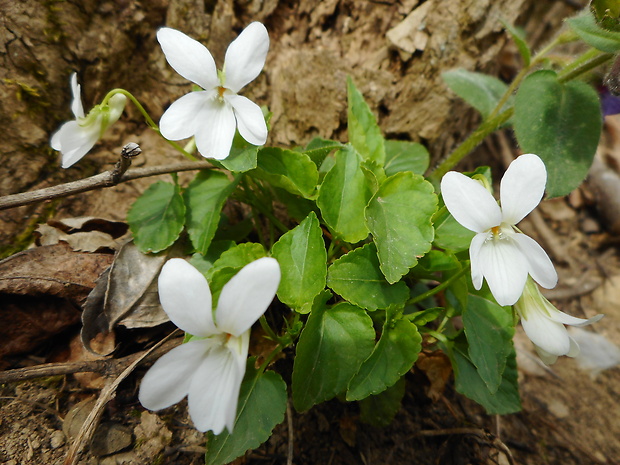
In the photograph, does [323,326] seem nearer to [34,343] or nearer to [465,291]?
[465,291]

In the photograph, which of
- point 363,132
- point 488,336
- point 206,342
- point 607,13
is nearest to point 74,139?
point 206,342

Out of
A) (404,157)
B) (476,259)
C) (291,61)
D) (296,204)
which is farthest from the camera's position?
(291,61)

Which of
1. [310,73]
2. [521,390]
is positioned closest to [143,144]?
[310,73]

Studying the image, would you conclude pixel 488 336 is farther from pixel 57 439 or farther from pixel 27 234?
pixel 27 234

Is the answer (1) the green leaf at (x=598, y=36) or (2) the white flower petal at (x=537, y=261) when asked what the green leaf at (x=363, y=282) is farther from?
(1) the green leaf at (x=598, y=36)

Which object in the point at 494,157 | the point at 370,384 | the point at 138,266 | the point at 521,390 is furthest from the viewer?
the point at 494,157

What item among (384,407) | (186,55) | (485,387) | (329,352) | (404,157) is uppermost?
Result: (186,55)
